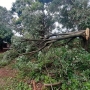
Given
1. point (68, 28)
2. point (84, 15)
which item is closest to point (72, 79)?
point (84, 15)

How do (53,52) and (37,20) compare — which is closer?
(53,52)

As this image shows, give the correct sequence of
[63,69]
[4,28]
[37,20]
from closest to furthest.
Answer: [63,69], [37,20], [4,28]

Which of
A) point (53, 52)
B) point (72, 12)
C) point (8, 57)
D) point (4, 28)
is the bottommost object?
point (8, 57)

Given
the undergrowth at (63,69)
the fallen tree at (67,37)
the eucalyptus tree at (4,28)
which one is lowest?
the undergrowth at (63,69)

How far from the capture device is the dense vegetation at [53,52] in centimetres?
389

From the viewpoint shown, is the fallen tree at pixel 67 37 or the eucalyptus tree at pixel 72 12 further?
the eucalyptus tree at pixel 72 12

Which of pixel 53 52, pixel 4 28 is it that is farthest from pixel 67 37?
pixel 4 28

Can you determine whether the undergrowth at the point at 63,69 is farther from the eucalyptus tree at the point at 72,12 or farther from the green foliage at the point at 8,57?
the eucalyptus tree at the point at 72,12

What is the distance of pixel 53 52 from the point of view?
15.5ft

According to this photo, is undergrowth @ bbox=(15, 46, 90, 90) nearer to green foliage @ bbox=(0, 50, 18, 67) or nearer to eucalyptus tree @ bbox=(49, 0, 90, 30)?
green foliage @ bbox=(0, 50, 18, 67)

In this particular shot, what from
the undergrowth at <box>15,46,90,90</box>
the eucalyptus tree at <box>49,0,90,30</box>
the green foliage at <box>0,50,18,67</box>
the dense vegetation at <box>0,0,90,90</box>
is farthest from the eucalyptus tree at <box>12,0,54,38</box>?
the undergrowth at <box>15,46,90,90</box>

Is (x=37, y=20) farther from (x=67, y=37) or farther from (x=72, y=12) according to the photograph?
(x=67, y=37)

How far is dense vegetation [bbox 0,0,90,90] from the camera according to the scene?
3.89 meters

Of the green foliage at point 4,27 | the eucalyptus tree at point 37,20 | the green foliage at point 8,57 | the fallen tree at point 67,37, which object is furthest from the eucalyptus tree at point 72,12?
the green foliage at point 4,27
